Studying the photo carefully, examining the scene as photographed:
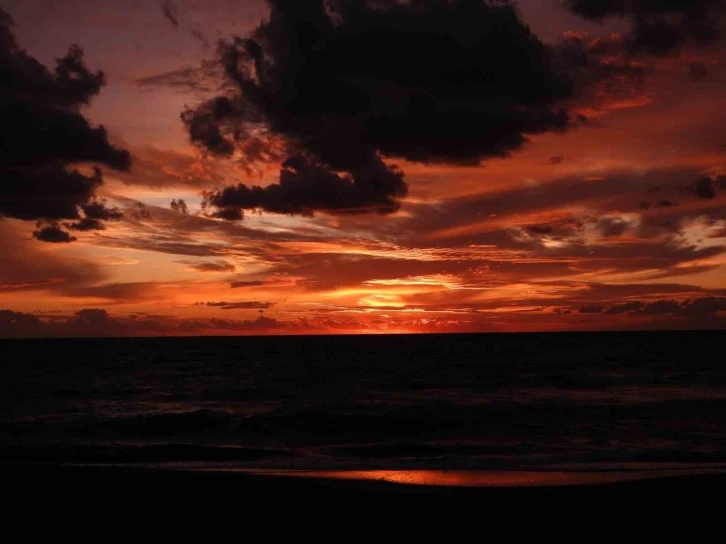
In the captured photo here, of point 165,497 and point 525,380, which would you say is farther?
point 525,380

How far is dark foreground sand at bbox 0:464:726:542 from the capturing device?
32.3 feet

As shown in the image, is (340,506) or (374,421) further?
(374,421)

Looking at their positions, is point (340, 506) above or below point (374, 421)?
above

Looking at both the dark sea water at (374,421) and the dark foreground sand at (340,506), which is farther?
the dark sea water at (374,421)

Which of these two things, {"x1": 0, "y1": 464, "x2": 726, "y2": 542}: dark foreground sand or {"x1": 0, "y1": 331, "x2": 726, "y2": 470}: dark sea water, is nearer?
{"x1": 0, "y1": 464, "x2": 726, "y2": 542}: dark foreground sand

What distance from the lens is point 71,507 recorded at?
10.9 m

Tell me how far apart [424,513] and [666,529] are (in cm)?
367

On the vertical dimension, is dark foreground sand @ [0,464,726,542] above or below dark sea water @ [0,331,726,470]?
above

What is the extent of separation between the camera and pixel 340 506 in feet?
36.4

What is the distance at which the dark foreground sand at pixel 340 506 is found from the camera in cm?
985

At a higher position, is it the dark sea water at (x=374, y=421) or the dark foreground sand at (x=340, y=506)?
the dark foreground sand at (x=340, y=506)

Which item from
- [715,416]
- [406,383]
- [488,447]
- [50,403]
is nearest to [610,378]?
[406,383]

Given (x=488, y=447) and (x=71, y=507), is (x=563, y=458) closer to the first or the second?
(x=488, y=447)

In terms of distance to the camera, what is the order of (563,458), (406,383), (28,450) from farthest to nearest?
(406,383), (28,450), (563,458)
